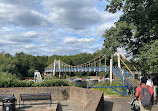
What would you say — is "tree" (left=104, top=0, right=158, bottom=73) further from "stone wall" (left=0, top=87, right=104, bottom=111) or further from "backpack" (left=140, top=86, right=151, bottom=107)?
"backpack" (left=140, top=86, right=151, bottom=107)

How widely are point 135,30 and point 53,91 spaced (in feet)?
19.3

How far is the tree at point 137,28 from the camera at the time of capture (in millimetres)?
8884

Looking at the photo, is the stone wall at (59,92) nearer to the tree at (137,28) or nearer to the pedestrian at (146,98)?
the tree at (137,28)

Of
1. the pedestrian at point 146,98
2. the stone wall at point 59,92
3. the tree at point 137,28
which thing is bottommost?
the stone wall at point 59,92

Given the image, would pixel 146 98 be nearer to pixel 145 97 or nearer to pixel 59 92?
pixel 145 97

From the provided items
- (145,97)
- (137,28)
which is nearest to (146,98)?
(145,97)

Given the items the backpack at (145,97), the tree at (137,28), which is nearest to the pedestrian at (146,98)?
the backpack at (145,97)

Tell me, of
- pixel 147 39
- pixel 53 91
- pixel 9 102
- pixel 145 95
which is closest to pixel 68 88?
pixel 53 91

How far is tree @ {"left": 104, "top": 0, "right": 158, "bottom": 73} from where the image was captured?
8884 mm

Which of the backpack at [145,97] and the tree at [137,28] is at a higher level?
the tree at [137,28]

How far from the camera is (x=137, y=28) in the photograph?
9273 millimetres

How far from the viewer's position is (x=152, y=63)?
307 inches

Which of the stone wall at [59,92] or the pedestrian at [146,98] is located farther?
the stone wall at [59,92]

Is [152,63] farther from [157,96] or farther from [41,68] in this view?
[41,68]
